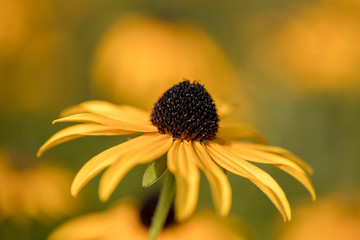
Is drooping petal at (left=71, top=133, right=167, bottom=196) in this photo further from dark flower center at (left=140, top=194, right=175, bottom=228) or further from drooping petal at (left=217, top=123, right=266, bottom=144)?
dark flower center at (left=140, top=194, right=175, bottom=228)

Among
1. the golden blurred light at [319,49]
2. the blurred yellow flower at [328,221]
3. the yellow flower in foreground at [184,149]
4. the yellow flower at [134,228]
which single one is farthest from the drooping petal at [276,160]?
the golden blurred light at [319,49]

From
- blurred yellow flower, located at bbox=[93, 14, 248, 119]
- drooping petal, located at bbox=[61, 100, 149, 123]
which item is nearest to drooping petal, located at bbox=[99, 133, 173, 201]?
drooping petal, located at bbox=[61, 100, 149, 123]

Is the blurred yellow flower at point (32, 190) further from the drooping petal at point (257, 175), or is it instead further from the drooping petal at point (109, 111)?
the drooping petal at point (257, 175)

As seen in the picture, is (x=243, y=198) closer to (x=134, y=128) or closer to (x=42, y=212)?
(x=42, y=212)

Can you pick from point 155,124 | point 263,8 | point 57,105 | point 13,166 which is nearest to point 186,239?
point 155,124

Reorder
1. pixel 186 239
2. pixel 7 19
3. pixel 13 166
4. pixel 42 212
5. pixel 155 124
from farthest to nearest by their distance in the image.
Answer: pixel 7 19 → pixel 13 166 → pixel 42 212 → pixel 186 239 → pixel 155 124

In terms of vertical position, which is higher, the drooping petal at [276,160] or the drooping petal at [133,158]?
the drooping petal at [133,158]

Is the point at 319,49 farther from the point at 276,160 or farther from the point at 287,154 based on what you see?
the point at 276,160
